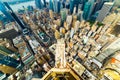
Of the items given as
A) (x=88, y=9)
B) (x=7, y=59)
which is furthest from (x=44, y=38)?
(x=88, y=9)

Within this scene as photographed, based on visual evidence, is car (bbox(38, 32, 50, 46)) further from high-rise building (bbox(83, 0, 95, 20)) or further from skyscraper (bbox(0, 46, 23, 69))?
high-rise building (bbox(83, 0, 95, 20))

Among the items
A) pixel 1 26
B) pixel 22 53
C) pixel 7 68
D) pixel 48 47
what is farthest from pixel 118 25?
pixel 1 26

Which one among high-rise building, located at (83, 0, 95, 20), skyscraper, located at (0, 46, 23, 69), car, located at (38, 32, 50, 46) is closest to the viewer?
skyscraper, located at (0, 46, 23, 69)

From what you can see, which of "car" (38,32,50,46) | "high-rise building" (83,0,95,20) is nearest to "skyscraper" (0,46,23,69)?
"car" (38,32,50,46)

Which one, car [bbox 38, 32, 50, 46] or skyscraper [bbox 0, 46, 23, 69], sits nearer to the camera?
skyscraper [bbox 0, 46, 23, 69]

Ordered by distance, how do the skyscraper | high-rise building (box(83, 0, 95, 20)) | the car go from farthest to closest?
1. high-rise building (box(83, 0, 95, 20))
2. the car
3. the skyscraper

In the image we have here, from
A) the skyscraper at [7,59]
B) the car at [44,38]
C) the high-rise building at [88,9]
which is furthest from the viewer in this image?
the high-rise building at [88,9]

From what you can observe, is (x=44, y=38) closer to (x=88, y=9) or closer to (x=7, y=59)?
(x=7, y=59)

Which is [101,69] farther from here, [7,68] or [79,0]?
[79,0]

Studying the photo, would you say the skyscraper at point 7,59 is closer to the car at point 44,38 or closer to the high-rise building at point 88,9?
the car at point 44,38

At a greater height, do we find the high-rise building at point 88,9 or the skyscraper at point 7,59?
the high-rise building at point 88,9

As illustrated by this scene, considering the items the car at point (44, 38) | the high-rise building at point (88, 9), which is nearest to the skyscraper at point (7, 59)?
the car at point (44, 38)
